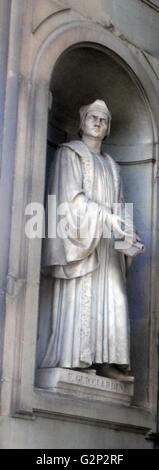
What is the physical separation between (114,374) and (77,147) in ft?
6.01

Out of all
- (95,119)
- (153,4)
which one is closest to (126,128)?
(95,119)

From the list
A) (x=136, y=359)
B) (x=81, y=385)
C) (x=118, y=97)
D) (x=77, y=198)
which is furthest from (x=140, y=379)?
(x=118, y=97)

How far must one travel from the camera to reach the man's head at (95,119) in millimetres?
11484

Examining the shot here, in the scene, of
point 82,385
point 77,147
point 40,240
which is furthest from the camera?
point 77,147

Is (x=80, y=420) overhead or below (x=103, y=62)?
below

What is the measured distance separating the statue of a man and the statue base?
3.2 inches

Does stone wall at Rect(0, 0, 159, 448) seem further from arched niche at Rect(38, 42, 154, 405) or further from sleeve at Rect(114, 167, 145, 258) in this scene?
sleeve at Rect(114, 167, 145, 258)

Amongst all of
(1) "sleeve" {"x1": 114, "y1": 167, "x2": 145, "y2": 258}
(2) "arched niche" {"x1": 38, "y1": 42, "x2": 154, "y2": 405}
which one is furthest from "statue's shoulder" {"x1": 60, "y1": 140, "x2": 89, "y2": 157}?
(1) "sleeve" {"x1": 114, "y1": 167, "x2": 145, "y2": 258}

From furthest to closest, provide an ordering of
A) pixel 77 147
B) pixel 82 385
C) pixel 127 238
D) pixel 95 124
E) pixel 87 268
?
1. pixel 95 124
2. pixel 77 147
3. pixel 127 238
4. pixel 87 268
5. pixel 82 385

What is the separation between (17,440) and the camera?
1013 centimetres

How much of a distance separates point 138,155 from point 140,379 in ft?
6.31

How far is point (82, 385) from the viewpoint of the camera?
35.4 ft

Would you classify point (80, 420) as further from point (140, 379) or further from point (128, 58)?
point (128, 58)

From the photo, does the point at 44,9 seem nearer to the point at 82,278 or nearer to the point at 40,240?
the point at 40,240
